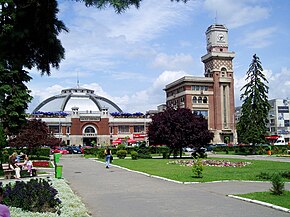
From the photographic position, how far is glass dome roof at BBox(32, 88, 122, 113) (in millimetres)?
110312

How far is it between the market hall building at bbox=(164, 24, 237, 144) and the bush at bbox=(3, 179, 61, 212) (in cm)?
8262

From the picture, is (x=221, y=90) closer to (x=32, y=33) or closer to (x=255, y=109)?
(x=255, y=109)

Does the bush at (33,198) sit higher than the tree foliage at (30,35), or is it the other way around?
the tree foliage at (30,35)

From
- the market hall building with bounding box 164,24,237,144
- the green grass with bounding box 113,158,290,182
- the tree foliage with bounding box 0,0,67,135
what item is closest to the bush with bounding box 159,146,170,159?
the green grass with bounding box 113,158,290,182

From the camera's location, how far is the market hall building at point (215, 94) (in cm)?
9269

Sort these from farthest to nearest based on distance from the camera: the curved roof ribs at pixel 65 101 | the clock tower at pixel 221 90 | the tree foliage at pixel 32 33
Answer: the curved roof ribs at pixel 65 101
the clock tower at pixel 221 90
the tree foliage at pixel 32 33

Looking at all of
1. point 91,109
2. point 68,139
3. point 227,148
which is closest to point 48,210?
point 227,148

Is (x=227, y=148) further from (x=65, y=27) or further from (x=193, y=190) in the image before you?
(x=65, y=27)

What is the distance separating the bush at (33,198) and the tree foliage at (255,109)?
4836 cm

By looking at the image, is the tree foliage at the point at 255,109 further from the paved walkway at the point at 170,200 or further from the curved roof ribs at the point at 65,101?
the curved roof ribs at the point at 65,101

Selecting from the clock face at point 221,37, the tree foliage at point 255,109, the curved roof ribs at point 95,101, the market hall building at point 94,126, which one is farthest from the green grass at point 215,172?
the curved roof ribs at point 95,101

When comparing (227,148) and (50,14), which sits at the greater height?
(50,14)

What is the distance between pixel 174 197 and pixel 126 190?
109 inches

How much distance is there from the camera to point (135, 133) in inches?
3858
